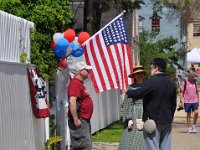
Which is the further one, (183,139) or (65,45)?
(183,139)

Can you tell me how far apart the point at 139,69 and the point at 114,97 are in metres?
9.49

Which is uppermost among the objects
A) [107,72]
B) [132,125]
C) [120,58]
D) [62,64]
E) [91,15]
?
[91,15]

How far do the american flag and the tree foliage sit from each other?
1201 millimetres

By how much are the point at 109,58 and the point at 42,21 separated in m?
2.24

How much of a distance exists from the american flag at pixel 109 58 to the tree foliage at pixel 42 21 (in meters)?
1.20

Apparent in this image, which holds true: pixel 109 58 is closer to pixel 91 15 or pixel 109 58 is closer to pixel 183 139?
pixel 183 139

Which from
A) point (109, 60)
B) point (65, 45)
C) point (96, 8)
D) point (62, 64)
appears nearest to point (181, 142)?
point (109, 60)

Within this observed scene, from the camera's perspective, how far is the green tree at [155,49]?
34159 millimetres

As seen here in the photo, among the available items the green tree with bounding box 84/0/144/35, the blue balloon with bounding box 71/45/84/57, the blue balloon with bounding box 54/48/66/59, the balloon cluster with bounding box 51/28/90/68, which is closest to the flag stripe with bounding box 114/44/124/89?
the balloon cluster with bounding box 51/28/90/68

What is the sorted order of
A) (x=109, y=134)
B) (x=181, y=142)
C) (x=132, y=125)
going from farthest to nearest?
Answer: 1. (x=109, y=134)
2. (x=181, y=142)
3. (x=132, y=125)

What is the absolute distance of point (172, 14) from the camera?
21.0 m

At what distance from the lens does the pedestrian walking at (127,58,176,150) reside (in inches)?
313

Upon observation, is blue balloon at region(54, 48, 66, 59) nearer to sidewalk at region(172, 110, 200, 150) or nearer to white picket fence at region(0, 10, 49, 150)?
white picket fence at region(0, 10, 49, 150)

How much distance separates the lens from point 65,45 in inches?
405
